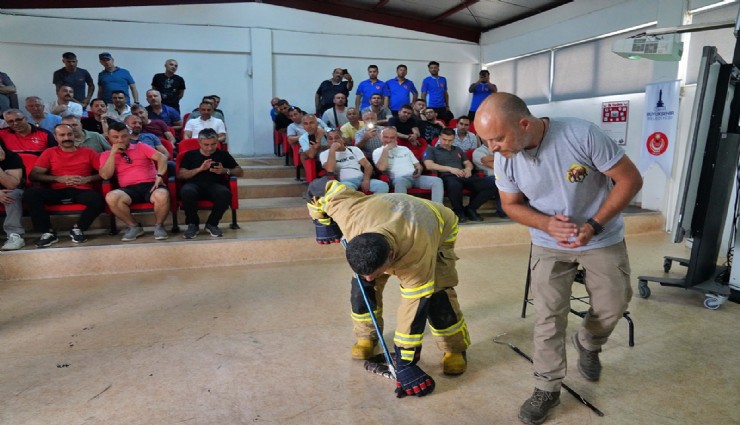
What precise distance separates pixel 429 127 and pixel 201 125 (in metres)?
3.21

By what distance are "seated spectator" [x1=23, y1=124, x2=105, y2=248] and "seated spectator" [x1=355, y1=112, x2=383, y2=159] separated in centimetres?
290

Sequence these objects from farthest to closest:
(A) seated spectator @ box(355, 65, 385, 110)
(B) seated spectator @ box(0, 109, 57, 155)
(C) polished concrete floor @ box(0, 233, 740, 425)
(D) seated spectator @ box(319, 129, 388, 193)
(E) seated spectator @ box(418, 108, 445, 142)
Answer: (A) seated spectator @ box(355, 65, 385, 110) < (E) seated spectator @ box(418, 108, 445, 142) < (D) seated spectator @ box(319, 129, 388, 193) < (B) seated spectator @ box(0, 109, 57, 155) < (C) polished concrete floor @ box(0, 233, 740, 425)

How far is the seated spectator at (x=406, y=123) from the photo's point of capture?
20.6 feet

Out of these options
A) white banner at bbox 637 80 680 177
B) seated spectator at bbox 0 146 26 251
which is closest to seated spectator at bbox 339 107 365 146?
seated spectator at bbox 0 146 26 251

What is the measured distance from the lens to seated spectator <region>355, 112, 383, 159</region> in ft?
18.7

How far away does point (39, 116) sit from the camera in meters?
5.00

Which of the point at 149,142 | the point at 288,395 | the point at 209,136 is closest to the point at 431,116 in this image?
the point at 209,136

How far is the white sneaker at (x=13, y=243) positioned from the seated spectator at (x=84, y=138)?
40.4 inches

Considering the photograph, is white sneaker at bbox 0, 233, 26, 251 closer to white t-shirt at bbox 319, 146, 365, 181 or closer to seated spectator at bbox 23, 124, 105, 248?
seated spectator at bbox 23, 124, 105, 248

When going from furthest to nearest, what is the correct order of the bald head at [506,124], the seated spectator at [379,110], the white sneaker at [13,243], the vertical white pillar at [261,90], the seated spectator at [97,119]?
the vertical white pillar at [261,90], the seated spectator at [379,110], the seated spectator at [97,119], the white sneaker at [13,243], the bald head at [506,124]

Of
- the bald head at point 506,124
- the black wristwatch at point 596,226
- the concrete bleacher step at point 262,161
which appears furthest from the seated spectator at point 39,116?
the black wristwatch at point 596,226

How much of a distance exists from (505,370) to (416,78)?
843 cm

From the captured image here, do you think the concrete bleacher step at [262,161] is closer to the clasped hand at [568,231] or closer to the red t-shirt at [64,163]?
the red t-shirt at [64,163]

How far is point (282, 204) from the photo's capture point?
547 cm
